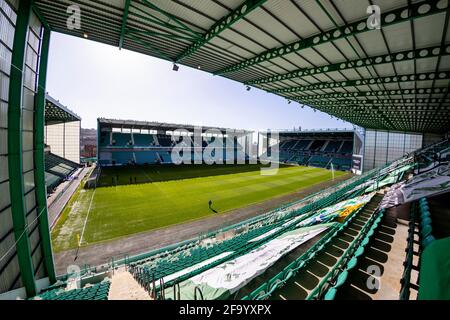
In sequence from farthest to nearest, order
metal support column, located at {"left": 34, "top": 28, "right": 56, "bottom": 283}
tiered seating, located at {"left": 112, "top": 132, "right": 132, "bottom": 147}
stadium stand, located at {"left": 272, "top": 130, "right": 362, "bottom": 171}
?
stadium stand, located at {"left": 272, "top": 130, "right": 362, "bottom": 171}, tiered seating, located at {"left": 112, "top": 132, "right": 132, "bottom": 147}, metal support column, located at {"left": 34, "top": 28, "right": 56, "bottom": 283}

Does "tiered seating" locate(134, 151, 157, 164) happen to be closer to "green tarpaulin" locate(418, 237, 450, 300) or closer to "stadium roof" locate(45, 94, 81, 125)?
"stadium roof" locate(45, 94, 81, 125)

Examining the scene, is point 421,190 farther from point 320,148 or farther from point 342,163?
point 320,148

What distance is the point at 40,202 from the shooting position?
839 centimetres

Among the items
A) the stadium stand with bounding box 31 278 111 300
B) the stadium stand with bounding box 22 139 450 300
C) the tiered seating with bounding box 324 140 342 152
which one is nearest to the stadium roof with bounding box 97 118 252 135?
the tiered seating with bounding box 324 140 342 152

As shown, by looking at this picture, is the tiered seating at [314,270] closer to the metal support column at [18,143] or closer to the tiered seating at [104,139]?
the metal support column at [18,143]

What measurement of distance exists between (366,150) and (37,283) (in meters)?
53.5

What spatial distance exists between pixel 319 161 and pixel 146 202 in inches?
1923

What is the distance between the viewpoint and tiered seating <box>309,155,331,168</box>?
174 ft

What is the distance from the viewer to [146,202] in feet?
64.5

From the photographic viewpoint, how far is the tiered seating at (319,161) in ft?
174

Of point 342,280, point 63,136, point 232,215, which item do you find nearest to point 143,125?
point 63,136

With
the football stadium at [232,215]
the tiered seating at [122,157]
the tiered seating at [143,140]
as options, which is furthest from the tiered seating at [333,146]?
the tiered seating at [122,157]

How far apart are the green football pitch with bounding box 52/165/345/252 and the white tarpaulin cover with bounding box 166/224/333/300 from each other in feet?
31.2

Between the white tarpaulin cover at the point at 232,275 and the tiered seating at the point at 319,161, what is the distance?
166 ft
